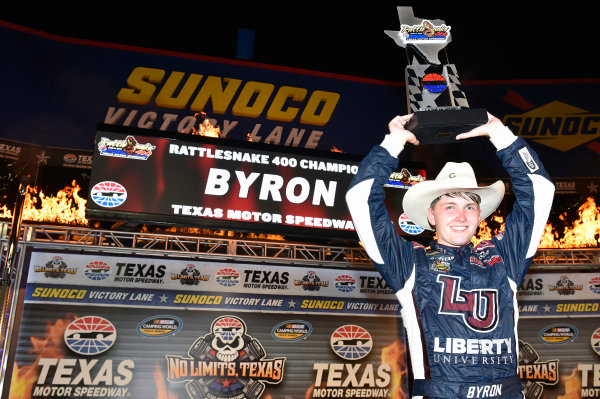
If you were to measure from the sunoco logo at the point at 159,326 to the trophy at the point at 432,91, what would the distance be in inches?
260

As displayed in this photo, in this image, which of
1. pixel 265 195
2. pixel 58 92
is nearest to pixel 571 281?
pixel 265 195

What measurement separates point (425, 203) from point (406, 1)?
12.9 m

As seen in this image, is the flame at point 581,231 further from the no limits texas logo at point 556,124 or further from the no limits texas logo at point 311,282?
the no limits texas logo at point 311,282

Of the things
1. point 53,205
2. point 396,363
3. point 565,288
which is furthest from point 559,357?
point 53,205

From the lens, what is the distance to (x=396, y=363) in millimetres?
9406

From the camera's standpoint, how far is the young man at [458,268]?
2.65 meters

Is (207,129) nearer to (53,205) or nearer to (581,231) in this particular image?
(53,205)

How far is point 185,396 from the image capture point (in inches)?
336

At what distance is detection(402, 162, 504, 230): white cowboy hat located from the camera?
3.04 m

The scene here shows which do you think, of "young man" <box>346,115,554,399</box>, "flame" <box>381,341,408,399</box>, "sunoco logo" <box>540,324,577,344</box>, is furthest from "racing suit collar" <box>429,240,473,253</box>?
"sunoco logo" <box>540,324,577,344</box>

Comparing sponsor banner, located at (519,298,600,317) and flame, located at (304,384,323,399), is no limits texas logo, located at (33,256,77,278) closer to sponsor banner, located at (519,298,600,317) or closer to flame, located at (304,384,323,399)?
flame, located at (304,384,323,399)

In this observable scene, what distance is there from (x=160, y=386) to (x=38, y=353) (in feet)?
6.39

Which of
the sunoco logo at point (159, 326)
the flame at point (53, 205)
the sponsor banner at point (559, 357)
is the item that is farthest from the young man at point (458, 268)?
the flame at point (53, 205)

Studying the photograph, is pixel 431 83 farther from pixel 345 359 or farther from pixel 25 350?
pixel 25 350
